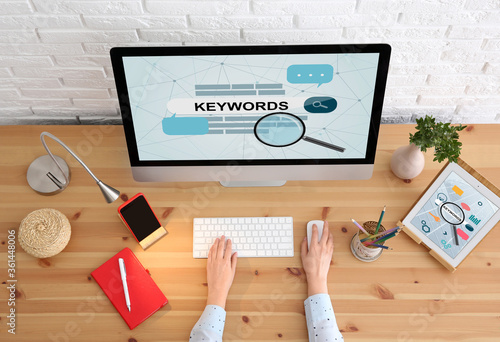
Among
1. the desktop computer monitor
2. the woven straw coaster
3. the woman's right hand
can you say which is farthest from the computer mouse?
the woven straw coaster

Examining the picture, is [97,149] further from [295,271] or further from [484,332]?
[484,332]

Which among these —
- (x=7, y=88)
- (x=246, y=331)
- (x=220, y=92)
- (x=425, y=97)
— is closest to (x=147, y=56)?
(x=220, y=92)

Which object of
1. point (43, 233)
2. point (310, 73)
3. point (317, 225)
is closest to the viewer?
point (310, 73)

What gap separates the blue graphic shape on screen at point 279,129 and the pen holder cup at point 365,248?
0.35 m

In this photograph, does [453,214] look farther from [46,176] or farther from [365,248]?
[46,176]

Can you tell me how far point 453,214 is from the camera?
1258mm

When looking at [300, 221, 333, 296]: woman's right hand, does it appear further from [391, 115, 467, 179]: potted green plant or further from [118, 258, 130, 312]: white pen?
[118, 258, 130, 312]: white pen

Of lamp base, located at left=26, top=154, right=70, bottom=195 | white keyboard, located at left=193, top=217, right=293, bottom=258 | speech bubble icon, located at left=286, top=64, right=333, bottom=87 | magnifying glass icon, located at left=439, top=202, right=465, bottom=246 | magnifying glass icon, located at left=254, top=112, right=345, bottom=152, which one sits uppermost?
speech bubble icon, located at left=286, top=64, right=333, bottom=87

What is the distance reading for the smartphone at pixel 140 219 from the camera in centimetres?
127

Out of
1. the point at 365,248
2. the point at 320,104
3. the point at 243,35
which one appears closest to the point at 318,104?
the point at 320,104

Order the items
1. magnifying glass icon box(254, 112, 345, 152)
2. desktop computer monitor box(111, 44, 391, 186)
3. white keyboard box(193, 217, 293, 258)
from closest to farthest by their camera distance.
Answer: desktop computer monitor box(111, 44, 391, 186), magnifying glass icon box(254, 112, 345, 152), white keyboard box(193, 217, 293, 258)

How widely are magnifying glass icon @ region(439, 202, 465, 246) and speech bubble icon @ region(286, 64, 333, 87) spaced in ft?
1.79

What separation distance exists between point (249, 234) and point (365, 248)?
14.1 inches

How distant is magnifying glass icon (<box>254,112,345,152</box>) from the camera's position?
118 centimetres
